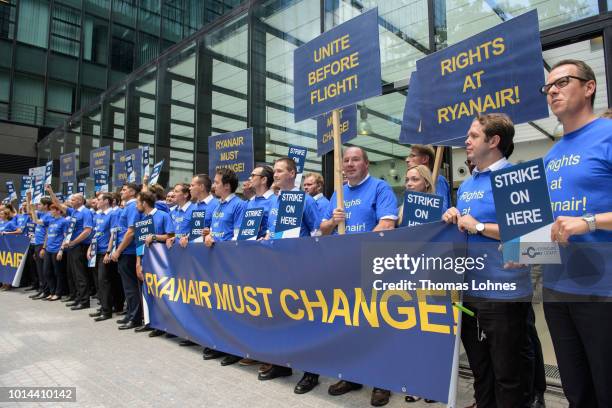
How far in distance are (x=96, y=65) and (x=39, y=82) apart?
3031 millimetres

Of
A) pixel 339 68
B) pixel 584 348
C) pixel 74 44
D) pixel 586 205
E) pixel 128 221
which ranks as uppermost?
pixel 74 44

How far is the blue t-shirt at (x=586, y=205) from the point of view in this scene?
179cm

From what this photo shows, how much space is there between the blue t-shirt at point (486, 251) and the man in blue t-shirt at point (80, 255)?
269 inches

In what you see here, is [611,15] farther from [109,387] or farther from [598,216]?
[109,387]

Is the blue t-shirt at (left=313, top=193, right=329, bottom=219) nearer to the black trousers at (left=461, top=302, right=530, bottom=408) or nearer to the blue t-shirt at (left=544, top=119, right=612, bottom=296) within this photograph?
the black trousers at (left=461, top=302, right=530, bottom=408)

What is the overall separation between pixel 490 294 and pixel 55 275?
28.0 ft

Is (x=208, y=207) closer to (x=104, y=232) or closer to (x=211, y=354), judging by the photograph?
(x=211, y=354)

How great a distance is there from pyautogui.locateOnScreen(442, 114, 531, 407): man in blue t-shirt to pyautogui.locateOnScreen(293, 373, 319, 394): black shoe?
1380mm

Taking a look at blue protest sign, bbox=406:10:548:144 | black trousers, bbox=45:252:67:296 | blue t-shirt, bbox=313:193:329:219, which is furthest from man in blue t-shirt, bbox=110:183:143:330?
blue protest sign, bbox=406:10:548:144

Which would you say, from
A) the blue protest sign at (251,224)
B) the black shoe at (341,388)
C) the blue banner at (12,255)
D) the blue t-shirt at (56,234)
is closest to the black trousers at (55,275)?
the blue t-shirt at (56,234)

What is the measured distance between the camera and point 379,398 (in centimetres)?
309

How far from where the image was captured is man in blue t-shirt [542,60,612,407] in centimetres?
175

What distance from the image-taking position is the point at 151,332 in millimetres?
5242

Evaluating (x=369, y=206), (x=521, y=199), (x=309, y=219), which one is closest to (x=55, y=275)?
(x=309, y=219)
